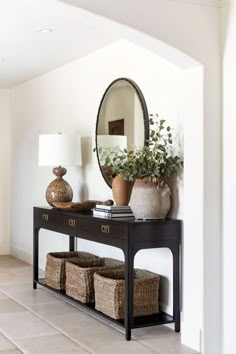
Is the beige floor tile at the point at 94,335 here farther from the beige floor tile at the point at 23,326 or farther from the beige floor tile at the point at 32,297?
the beige floor tile at the point at 32,297

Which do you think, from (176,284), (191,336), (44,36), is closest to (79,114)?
(44,36)

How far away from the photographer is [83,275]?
4.22 m

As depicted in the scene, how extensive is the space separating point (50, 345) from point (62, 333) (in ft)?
0.86

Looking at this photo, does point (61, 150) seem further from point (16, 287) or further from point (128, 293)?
point (128, 293)

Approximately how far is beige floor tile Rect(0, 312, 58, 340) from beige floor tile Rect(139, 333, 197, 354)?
2.25 feet

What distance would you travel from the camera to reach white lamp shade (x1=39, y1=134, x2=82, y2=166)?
483cm

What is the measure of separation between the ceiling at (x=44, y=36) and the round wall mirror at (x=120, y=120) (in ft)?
1.44

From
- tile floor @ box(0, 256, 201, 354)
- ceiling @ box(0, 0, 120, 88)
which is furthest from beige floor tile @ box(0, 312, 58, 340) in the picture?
ceiling @ box(0, 0, 120, 88)

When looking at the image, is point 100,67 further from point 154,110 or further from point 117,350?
point 117,350

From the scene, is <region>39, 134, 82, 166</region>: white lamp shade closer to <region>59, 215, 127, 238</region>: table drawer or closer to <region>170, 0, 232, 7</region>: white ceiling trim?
<region>59, 215, 127, 238</region>: table drawer

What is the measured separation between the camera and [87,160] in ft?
16.9

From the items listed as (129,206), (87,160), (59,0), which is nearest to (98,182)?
(87,160)

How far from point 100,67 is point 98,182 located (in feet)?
3.51
